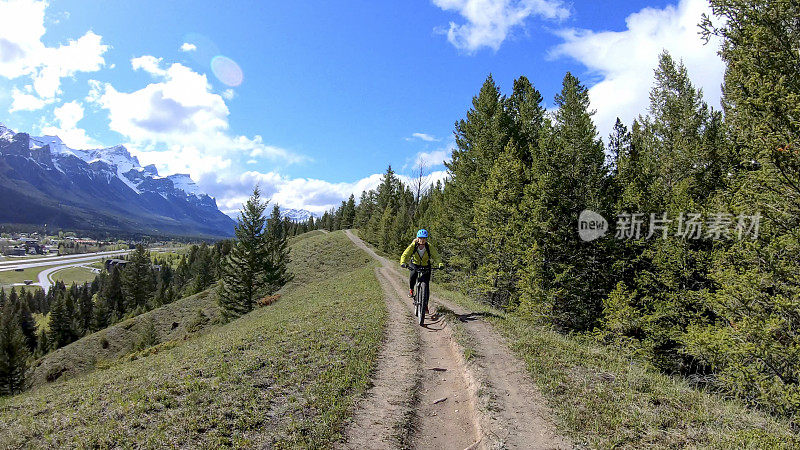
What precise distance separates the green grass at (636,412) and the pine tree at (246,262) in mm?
36412

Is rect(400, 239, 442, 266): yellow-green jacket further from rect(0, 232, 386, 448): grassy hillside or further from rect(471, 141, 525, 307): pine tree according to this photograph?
rect(471, 141, 525, 307): pine tree

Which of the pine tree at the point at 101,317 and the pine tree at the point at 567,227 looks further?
the pine tree at the point at 101,317

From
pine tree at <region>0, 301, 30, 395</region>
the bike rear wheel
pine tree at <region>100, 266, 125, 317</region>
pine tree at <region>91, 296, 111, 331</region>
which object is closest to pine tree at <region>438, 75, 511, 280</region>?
the bike rear wheel

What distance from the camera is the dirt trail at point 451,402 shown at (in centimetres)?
654

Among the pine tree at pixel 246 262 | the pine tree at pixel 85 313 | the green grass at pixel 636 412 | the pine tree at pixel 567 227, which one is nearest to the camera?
the green grass at pixel 636 412

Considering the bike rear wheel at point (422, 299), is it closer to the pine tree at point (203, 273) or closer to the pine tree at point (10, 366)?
the pine tree at point (10, 366)

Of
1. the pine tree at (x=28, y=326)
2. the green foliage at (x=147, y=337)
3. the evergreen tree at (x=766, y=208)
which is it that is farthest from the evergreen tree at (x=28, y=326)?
the evergreen tree at (x=766, y=208)

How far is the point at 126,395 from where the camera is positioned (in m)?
8.60

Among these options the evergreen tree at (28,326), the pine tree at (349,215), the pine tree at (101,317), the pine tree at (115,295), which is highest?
the pine tree at (349,215)

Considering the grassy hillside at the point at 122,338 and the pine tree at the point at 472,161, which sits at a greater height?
the pine tree at the point at 472,161

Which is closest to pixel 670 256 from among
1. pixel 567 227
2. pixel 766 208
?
pixel 567 227

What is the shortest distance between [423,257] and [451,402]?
264 inches

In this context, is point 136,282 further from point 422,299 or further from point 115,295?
point 422,299

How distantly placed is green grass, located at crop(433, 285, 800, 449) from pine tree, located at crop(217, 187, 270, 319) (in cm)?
3641
